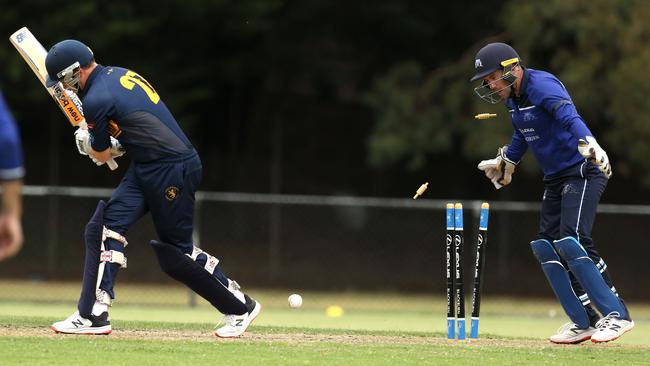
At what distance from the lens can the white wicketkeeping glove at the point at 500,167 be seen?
31.4 feet

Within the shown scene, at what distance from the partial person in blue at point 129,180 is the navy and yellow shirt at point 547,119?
250 cm

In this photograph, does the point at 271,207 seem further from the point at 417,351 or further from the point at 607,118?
the point at 417,351

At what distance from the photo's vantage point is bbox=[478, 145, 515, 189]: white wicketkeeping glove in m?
9.57

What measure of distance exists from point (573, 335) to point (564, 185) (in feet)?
3.95

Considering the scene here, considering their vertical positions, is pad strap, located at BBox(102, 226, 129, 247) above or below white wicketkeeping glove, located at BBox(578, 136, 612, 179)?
below

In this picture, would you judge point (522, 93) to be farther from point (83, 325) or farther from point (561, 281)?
point (83, 325)

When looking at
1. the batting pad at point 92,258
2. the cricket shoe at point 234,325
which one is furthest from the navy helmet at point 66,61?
the cricket shoe at point 234,325

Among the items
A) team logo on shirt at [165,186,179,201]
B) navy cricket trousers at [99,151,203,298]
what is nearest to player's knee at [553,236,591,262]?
navy cricket trousers at [99,151,203,298]

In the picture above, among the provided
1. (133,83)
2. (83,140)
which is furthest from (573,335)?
(83,140)

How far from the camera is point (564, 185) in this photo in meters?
8.85

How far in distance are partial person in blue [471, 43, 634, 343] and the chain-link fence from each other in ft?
30.6

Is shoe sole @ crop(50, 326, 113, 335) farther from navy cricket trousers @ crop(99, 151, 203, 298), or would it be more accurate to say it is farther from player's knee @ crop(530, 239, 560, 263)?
player's knee @ crop(530, 239, 560, 263)

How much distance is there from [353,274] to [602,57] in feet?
18.6

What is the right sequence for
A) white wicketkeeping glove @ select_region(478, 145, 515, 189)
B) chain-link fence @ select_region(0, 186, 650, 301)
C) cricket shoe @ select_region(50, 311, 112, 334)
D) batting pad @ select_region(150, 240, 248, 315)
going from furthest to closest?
chain-link fence @ select_region(0, 186, 650, 301)
white wicketkeeping glove @ select_region(478, 145, 515, 189)
cricket shoe @ select_region(50, 311, 112, 334)
batting pad @ select_region(150, 240, 248, 315)
